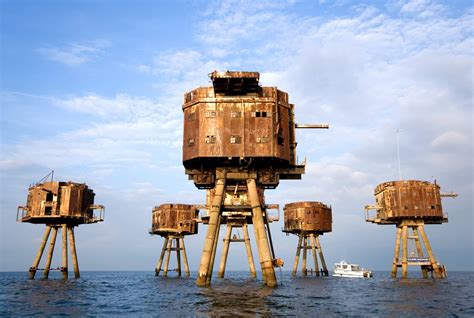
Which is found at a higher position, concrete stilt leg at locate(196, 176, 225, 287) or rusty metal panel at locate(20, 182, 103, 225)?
rusty metal panel at locate(20, 182, 103, 225)

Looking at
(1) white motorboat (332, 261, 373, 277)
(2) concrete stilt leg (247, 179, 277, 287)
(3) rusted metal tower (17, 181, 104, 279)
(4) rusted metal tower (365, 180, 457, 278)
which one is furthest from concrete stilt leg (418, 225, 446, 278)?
(3) rusted metal tower (17, 181, 104, 279)

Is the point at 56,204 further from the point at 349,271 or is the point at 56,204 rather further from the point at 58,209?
the point at 349,271

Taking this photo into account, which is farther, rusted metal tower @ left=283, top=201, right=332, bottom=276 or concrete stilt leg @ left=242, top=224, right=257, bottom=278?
rusted metal tower @ left=283, top=201, right=332, bottom=276

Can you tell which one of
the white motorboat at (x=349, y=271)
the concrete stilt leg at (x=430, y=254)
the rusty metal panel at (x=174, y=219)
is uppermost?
the rusty metal panel at (x=174, y=219)

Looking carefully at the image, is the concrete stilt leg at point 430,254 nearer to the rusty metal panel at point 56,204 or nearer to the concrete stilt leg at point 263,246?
the concrete stilt leg at point 263,246

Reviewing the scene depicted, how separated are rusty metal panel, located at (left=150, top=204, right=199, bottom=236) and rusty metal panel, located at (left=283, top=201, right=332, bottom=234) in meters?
13.9

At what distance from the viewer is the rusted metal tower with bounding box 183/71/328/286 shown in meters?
27.2

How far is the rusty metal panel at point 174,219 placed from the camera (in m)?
57.8

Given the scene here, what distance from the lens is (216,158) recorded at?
92.8 feet

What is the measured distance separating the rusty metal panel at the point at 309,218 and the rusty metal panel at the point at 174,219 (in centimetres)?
1393

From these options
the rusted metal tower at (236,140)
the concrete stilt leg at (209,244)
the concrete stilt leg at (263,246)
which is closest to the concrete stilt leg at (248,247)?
the rusted metal tower at (236,140)

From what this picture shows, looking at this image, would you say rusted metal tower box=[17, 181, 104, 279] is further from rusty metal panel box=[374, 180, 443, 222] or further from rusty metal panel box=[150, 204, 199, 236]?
rusty metal panel box=[374, 180, 443, 222]

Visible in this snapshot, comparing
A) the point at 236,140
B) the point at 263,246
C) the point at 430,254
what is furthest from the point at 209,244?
the point at 430,254

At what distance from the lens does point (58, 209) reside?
45844 millimetres
